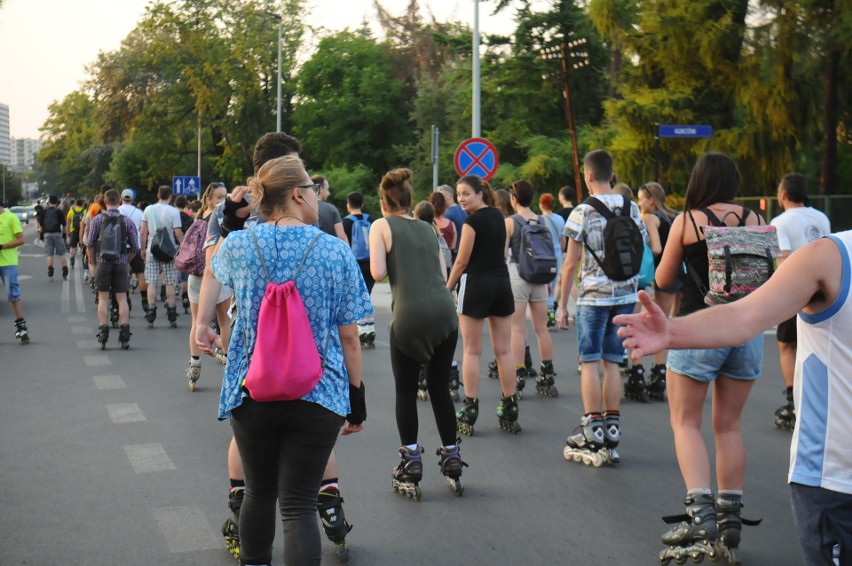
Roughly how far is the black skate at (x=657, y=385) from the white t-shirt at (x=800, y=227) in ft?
5.71

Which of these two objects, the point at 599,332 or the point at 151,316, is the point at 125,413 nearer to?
the point at 599,332

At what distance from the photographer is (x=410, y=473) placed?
5941 millimetres

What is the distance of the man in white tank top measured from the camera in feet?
8.00

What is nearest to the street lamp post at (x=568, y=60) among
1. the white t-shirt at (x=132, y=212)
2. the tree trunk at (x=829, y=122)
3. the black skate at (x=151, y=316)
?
the tree trunk at (x=829, y=122)

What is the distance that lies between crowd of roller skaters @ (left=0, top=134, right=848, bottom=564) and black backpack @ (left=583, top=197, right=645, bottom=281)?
10mm

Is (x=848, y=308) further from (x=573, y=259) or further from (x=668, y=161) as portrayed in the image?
(x=668, y=161)

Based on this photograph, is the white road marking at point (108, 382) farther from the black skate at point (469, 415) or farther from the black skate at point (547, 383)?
the black skate at point (547, 383)

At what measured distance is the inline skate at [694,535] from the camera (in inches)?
187

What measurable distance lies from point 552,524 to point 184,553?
181 cm

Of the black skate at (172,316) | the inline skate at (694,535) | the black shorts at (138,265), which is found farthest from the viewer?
the black shorts at (138,265)

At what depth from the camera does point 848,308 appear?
252 centimetres

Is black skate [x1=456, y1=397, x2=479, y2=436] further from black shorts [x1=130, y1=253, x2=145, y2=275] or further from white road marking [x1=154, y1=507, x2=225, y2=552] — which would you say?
black shorts [x1=130, y1=253, x2=145, y2=275]

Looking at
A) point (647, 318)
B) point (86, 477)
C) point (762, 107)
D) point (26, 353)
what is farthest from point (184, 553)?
point (762, 107)

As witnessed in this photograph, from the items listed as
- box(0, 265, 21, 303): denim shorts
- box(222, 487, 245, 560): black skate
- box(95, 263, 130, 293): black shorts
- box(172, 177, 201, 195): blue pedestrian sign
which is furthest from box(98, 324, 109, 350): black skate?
box(172, 177, 201, 195): blue pedestrian sign
